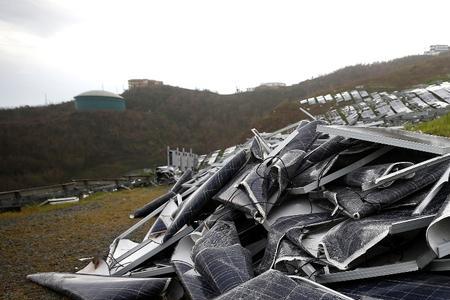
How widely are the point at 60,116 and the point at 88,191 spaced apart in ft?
83.2

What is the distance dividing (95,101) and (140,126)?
17.5 feet

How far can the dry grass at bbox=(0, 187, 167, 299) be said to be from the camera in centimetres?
403

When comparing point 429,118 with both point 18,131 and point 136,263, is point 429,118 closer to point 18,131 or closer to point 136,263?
point 136,263

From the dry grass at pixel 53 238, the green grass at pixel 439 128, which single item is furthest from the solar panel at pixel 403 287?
the green grass at pixel 439 128

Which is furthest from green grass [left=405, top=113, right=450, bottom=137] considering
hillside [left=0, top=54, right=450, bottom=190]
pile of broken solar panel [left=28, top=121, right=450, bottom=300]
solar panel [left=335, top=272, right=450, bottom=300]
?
hillside [left=0, top=54, right=450, bottom=190]

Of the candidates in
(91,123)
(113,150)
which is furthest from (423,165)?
(91,123)

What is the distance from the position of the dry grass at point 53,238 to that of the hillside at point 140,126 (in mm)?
13741

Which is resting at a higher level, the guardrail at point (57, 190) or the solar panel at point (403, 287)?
the solar panel at point (403, 287)

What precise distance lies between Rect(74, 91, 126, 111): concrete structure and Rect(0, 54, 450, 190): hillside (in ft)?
2.83

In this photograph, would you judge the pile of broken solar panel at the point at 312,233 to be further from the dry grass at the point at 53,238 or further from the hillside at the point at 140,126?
the hillside at the point at 140,126

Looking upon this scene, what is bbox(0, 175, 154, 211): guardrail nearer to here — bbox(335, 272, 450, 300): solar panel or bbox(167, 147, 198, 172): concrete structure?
bbox(167, 147, 198, 172): concrete structure

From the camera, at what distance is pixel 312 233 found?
2373 millimetres

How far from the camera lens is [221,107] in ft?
120

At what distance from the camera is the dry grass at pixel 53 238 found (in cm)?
403
